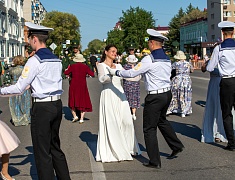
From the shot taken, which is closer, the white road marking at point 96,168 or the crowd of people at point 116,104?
the crowd of people at point 116,104

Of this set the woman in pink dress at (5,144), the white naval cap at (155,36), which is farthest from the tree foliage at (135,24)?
the woman in pink dress at (5,144)

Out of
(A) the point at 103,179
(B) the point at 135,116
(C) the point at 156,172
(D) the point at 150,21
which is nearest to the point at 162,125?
(C) the point at 156,172

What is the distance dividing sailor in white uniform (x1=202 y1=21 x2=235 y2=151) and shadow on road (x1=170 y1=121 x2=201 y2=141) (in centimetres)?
134

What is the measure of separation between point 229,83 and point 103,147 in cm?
251

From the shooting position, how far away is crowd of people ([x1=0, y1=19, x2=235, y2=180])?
501 centimetres

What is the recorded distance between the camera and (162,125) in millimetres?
6875

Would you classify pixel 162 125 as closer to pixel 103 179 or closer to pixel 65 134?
pixel 103 179

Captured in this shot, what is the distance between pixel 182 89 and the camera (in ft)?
41.3

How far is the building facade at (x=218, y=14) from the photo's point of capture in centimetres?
8994

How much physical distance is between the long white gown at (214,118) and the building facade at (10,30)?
149 feet

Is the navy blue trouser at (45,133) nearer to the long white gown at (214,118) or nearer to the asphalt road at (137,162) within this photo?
the asphalt road at (137,162)

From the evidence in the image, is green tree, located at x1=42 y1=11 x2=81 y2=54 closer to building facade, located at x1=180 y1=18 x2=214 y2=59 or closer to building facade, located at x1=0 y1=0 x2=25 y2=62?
A: building facade, located at x1=0 y1=0 x2=25 y2=62

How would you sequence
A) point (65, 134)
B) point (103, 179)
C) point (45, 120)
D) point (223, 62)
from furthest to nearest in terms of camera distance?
1. point (65, 134)
2. point (223, 62)
3. point (103, 179)
4. point (45, 120)

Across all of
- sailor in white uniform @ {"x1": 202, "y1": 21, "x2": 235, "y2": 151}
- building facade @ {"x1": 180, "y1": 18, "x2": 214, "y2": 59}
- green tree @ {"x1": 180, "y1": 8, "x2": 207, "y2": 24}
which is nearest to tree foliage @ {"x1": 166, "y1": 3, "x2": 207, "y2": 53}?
green tree @ {"x1": 180, "y1": 8, "x2": 207, "y2": 24}
